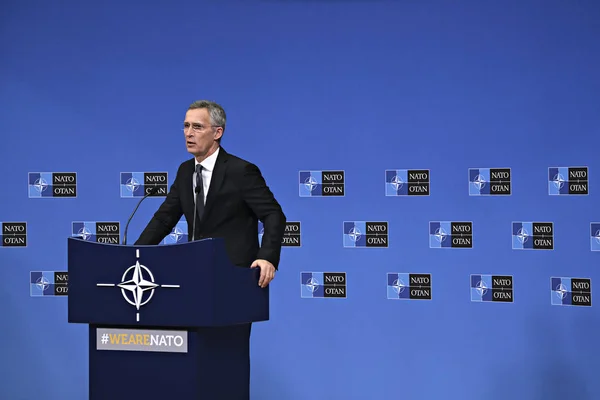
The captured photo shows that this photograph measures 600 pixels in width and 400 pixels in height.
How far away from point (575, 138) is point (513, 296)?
39.1 inches

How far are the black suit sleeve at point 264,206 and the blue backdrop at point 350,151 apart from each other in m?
1.86

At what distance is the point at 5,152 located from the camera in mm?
5773

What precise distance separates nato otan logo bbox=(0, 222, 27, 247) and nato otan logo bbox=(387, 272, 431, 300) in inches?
99.2

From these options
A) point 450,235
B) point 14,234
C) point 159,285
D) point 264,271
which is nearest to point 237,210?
point 264,271

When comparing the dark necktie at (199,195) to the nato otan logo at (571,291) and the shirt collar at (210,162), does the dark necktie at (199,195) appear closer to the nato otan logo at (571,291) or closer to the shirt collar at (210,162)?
the shirt collar at (210,162)

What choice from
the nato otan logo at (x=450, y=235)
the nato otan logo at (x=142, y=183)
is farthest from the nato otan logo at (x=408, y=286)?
the nato otan logo at (x=142, y=183)

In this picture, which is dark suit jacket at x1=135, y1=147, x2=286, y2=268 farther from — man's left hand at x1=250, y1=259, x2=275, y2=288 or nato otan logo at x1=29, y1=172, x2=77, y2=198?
nato otan logo at x1=29, y1=172, x2=77, y2=198

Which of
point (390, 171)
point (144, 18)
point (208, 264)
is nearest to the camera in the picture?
point (208, 264)

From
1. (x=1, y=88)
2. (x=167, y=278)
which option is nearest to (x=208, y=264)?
(x=167, y=278)

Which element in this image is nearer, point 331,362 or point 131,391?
point 131,391

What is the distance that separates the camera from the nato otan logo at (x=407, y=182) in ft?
16.9

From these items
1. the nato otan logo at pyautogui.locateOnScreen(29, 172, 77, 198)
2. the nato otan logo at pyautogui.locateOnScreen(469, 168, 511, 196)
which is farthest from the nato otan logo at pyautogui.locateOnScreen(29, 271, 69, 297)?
the nato otan logo at pyautogui.locateOnScreen(469, 168, 511, 196)

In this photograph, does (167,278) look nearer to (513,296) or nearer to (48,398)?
(513,296)

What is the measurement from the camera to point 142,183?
18.3 ft
